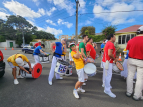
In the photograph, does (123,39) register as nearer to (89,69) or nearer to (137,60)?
(137,60)

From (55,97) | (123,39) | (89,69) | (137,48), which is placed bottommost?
(55,97)

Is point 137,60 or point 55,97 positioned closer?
point 137,60

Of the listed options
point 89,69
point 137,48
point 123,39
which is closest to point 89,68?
point 89,69

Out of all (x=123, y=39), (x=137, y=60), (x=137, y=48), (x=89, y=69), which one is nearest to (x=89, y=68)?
(x=89, y=69)

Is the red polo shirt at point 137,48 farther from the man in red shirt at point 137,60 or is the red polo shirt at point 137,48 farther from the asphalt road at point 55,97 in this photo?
the asphalt road at point 55,97

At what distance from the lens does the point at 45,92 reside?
2.64 m

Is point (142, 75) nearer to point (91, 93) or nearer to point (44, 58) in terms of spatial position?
point (91, 93)

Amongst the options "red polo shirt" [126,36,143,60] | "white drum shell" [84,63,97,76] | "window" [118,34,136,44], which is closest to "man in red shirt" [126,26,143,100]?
"red polo shirt" [126,36,143,60]

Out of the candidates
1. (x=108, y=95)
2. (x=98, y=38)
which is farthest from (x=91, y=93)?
(x=98, y=38)

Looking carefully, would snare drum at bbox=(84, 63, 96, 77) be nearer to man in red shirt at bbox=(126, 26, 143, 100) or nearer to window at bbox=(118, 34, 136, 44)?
man in red shirt at bbox=(126, 26, 143, 100)

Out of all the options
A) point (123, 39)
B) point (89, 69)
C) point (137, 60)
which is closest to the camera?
point (137, 60)

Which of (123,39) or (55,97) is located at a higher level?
(123,39)

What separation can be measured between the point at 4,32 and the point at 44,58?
49.0 m

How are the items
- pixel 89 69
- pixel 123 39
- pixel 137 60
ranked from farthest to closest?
pixel 123 39
pixel 89 69
pixel 137 60
